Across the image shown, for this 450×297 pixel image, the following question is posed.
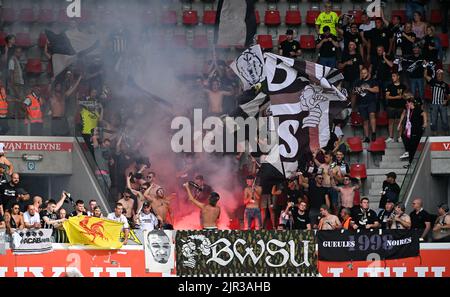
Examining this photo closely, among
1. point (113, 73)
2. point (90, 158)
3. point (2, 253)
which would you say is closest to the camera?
point (2, 253)

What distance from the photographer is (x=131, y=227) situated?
73.4ft

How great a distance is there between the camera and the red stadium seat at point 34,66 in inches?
1029

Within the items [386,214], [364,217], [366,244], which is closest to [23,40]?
[364,217]

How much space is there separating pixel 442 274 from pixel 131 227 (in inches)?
190

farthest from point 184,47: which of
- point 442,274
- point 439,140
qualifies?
point 442,274

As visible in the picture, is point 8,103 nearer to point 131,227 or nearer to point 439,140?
point 131,227

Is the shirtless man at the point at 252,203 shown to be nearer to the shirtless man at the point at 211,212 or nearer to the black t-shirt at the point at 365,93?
the shirtless man at the point at 211,212

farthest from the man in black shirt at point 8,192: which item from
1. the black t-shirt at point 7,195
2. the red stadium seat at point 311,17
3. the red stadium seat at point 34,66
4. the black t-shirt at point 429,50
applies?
the black t-shirt at point 429,50

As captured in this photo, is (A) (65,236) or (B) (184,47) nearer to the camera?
(A) (65,236)

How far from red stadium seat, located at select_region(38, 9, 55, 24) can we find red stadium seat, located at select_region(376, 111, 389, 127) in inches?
254

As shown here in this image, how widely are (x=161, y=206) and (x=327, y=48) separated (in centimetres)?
481

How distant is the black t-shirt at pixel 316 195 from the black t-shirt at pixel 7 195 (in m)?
4.71

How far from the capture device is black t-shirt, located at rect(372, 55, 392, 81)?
25.3 m

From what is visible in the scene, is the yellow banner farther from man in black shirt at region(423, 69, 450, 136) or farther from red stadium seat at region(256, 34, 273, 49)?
red stadium seat at region(256, 34, 273, 49)
